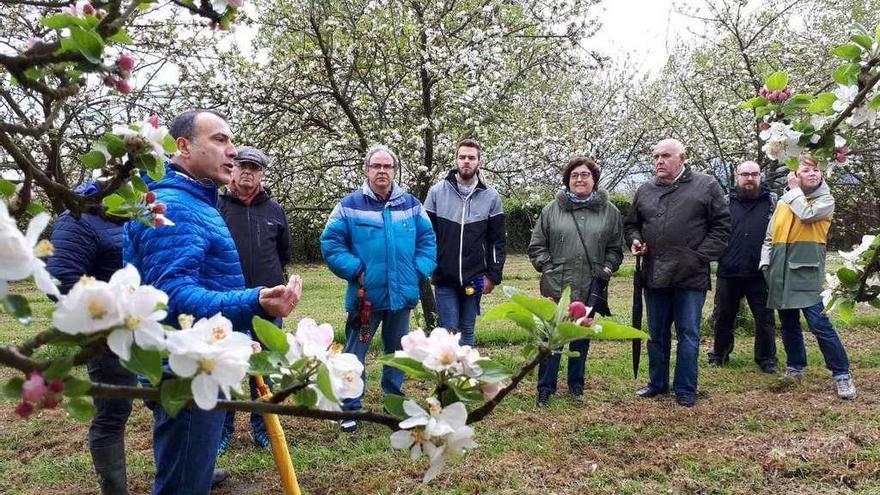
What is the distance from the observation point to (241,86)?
698cm

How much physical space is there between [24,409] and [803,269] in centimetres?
547

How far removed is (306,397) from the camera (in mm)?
1105

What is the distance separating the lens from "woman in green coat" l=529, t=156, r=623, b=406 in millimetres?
5016

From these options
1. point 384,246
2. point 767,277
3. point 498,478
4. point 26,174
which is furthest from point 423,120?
point 26,174

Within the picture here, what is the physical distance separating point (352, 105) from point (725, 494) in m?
5.42

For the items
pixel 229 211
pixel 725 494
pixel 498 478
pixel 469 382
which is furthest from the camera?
pixel 229 211

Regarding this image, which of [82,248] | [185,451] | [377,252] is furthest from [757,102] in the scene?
[377,252]

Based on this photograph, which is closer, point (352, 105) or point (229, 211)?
point (229, 211)

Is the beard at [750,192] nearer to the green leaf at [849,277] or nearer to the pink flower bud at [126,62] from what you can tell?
the green leaf at [849,277]

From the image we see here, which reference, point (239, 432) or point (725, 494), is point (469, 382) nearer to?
point (725, 494)

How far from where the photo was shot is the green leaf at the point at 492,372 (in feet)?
3.87

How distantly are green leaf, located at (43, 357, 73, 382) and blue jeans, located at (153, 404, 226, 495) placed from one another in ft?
4.62

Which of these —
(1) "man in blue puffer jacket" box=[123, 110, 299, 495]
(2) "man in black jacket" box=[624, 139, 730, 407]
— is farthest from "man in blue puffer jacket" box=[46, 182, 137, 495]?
(2) "man in black jacket" box=[624, 139, 730, 407]

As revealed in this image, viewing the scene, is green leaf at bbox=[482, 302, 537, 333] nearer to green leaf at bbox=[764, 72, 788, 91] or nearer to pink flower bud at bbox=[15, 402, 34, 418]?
pink flower bud at bbox=[15, 402, 34, 418]
